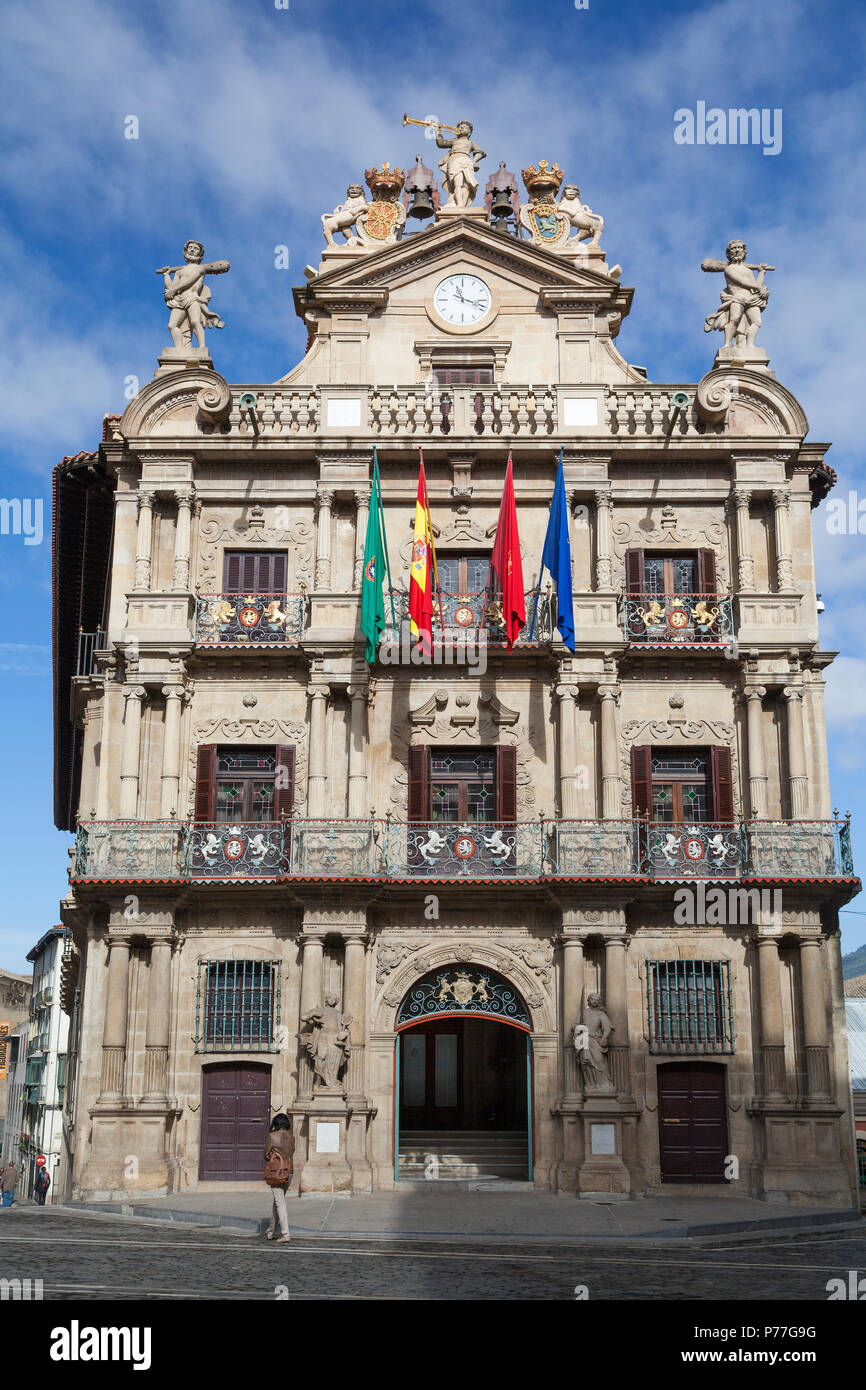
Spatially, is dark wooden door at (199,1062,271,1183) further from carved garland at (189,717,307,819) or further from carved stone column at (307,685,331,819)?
carved garland at (189,717,307,819)

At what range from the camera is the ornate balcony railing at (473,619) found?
94.4 ft

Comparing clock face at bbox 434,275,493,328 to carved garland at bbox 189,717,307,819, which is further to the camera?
clock face at bbox 434,275,493,328

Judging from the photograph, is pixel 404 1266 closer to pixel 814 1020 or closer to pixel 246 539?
pixel 814 1020

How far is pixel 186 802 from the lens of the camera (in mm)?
28672

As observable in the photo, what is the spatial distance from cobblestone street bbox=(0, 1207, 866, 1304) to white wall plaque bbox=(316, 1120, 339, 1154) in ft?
14.0

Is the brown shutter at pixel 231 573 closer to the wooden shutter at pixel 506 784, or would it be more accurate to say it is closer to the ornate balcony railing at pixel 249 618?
the ornate balcony railing at pixel 249 618

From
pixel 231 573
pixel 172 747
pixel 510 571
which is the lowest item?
pixel 172 747

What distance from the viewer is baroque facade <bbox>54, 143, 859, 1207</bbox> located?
26750mm

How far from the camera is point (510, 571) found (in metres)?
27.6

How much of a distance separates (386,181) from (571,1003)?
1830cm

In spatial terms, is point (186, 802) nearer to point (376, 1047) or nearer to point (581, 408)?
point (376, 1047)

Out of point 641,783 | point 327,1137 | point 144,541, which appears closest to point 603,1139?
point 327,1137

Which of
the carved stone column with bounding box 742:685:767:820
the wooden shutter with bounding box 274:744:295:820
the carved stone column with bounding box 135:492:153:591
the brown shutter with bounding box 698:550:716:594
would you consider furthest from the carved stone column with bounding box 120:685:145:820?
the carved stone column with bounding box 742:685:767:820
